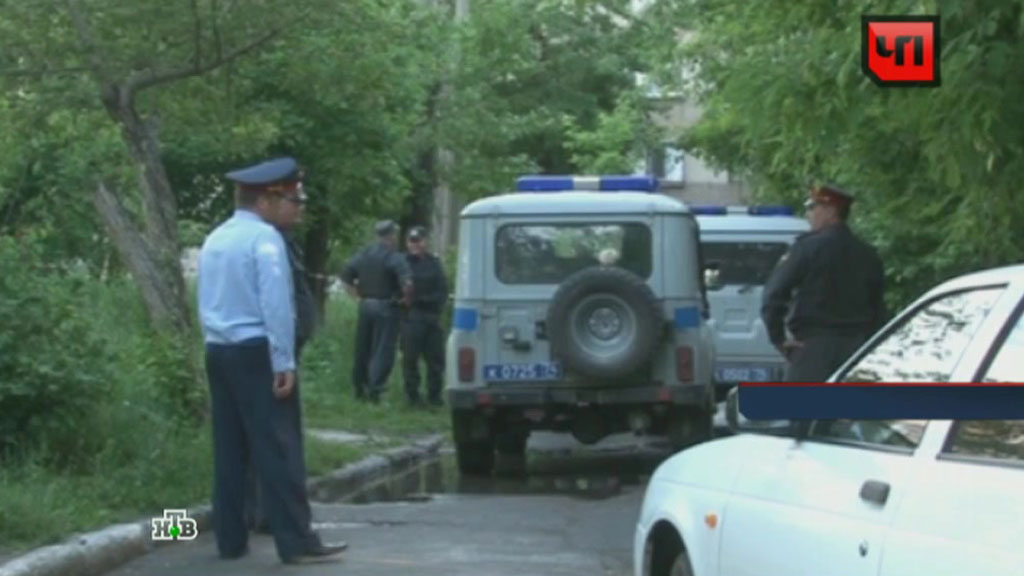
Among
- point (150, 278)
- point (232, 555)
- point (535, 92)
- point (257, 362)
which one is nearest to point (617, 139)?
point (535, 92)

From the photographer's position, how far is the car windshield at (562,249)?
15414mm

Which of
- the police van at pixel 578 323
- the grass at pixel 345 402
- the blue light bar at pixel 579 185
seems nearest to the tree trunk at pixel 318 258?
the grass at pixel 345 402

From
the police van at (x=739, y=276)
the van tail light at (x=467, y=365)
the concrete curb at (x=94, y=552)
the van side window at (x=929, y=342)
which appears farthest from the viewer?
the police van at (x=739, y=276)

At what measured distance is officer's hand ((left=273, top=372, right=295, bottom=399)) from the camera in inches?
368

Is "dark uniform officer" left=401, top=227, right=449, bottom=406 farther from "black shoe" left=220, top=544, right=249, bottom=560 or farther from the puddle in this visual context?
"black shoe" left=220, top=544, right=249, bottom=560

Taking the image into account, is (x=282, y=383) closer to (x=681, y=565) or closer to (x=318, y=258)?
(x=681, y=565)

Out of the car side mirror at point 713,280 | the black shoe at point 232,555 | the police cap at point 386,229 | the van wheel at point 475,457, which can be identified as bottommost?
the van wheel at point 475,457

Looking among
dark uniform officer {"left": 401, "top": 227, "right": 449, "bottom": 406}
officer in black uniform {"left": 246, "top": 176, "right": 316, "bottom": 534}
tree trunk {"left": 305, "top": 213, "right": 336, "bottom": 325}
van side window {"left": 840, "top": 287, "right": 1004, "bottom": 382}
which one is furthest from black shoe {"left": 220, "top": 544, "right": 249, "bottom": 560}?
tree trunk {"left": 305, "top": 213, "right": 336, "bottom": 325}

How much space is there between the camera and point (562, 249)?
15578 millimetres

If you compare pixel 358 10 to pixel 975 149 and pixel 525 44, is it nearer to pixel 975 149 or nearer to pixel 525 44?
pixel 975 149

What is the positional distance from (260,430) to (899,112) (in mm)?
3494

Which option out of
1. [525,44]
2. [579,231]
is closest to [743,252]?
[579,231]

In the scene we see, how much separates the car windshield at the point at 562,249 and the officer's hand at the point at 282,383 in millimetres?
6139

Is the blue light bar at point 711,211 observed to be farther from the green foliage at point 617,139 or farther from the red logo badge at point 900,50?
the green foliage at point 617,139
